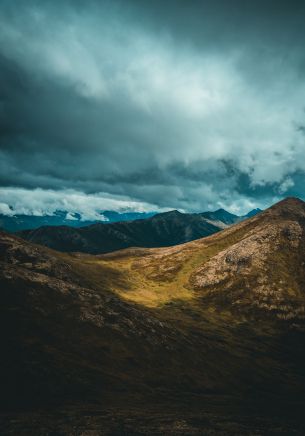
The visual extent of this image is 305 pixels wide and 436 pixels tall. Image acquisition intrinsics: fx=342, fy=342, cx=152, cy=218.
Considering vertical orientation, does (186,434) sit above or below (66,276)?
below

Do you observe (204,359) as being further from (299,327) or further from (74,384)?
(299,327)

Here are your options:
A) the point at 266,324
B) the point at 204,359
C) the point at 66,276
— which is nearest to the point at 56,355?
the point at 204,359

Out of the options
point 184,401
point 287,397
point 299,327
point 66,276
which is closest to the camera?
point 184,401

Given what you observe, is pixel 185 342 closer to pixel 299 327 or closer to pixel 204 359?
pixel 204 359

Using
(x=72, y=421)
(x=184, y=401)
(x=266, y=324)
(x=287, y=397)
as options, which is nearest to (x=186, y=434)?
(x=72, y=421)

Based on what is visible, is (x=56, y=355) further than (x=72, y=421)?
Yes

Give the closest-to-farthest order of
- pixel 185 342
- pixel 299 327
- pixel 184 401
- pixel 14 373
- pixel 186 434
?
pixel 186 434
pixel 14 373
pixel 184 401
pixel 185 342
pixel 299 327

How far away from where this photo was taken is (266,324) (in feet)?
649

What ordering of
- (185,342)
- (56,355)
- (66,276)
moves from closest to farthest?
Result: 1. (56,355)
2. (185,342)
3. (66,276)

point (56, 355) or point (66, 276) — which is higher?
point (66, 276)

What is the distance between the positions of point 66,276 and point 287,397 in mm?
112353

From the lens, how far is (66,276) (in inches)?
6845

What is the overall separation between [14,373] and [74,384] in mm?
13948

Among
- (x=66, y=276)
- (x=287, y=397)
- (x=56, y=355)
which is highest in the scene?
(x=66, y=276)
